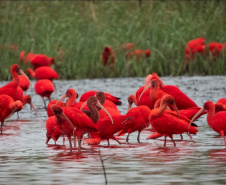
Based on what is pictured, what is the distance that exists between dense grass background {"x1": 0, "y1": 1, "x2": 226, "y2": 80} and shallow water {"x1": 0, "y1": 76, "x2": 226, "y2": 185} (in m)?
5.79

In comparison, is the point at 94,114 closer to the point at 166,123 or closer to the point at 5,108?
the point at 166,123

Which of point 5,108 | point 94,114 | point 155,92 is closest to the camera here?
point 94,114

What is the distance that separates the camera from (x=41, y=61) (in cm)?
1460

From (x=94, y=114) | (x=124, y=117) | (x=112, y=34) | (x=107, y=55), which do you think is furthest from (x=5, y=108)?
(x=112, y=34)

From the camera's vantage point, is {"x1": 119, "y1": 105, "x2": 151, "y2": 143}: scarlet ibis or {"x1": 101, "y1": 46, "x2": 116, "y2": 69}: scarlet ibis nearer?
{"x1": 119, "y1": 105, "x2": 151, "y2": 143}: scarlet ibis

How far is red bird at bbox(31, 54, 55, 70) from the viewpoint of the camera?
14602 mm

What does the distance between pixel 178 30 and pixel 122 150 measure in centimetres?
931

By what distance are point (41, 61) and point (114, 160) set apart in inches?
339

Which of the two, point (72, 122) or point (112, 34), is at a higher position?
point (112, 34)

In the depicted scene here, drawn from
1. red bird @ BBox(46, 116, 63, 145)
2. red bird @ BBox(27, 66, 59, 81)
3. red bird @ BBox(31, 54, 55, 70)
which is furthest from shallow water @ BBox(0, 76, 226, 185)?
red bird @ BBox(31, 54, 55, 70)

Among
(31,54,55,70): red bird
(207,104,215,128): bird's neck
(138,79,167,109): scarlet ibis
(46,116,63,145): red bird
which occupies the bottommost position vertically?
(46,116,63,145): red bird

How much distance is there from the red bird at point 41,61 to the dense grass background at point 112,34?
1.15ft

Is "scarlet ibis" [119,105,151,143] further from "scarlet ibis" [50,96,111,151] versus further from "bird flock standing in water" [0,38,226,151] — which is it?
"scarlet ibis" [50,96,111,151]

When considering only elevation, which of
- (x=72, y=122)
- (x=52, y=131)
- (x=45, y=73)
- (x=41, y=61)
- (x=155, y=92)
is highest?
(x=41, y=61)
